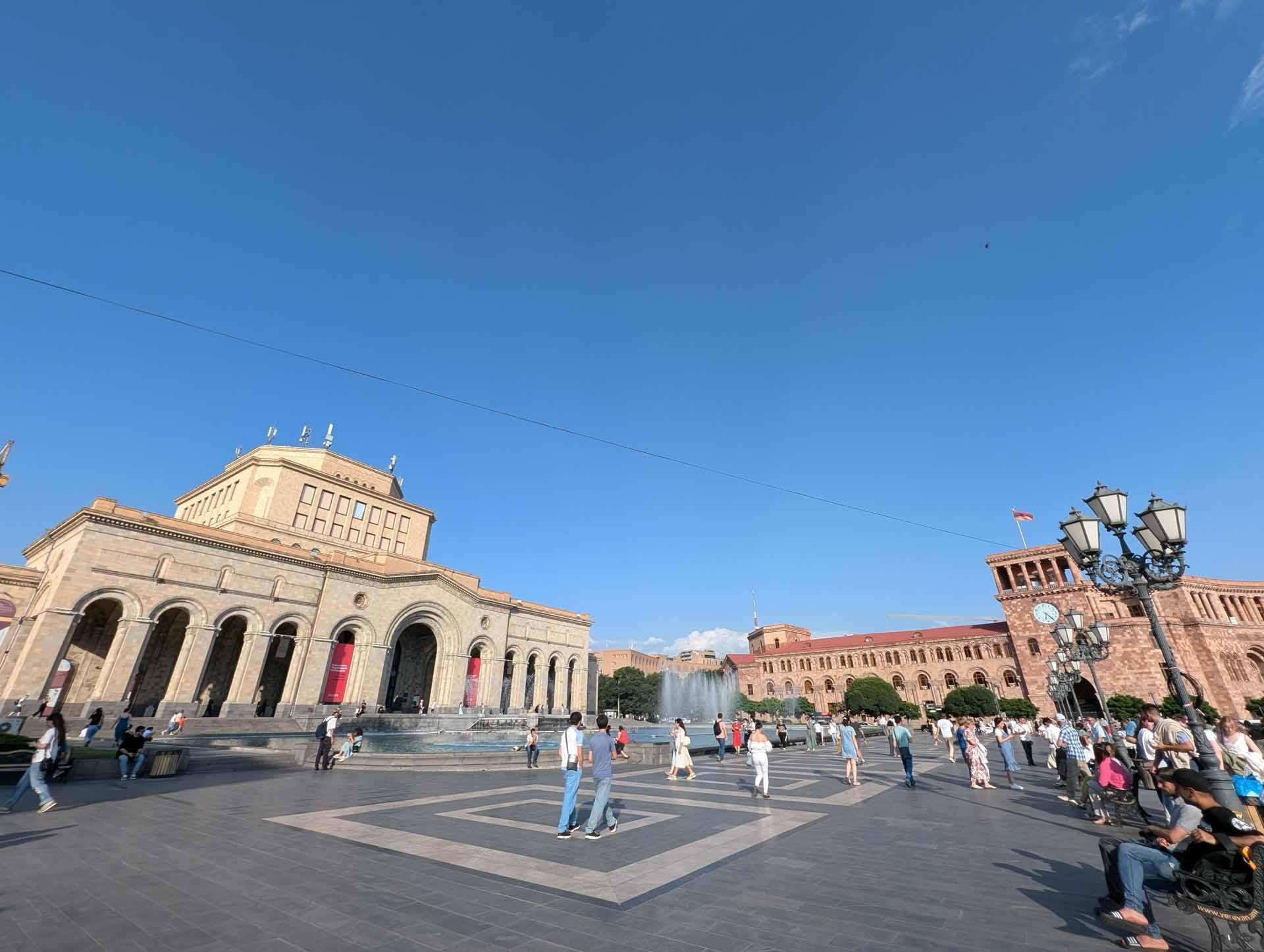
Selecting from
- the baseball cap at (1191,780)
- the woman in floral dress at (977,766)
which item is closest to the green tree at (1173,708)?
the woman in floral dress at (977,766)

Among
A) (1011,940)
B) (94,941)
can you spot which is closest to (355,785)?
(94,941)

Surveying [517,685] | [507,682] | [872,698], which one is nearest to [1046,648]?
[872,698]

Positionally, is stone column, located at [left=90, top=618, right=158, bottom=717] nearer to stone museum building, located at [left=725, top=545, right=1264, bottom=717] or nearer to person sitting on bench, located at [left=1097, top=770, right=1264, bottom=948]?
person sitting on bench, located at [left=1097, top=770, right=1264, bottom=948]

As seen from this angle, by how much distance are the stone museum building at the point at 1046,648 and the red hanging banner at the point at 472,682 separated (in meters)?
40.8

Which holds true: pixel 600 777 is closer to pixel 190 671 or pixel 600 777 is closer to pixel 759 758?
pixel 759 758

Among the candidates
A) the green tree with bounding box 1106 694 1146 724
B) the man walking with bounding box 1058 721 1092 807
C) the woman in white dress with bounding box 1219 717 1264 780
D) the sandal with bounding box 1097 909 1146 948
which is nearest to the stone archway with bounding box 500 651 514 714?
the man walking with bounding box 1058 721 1092 807

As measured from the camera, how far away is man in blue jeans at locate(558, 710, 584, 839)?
24.7ft

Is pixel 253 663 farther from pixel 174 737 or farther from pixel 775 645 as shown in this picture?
pixel 775 645

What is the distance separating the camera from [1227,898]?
12.6 feet

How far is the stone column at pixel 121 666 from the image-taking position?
25.1m

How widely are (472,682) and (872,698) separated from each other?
39259 mm

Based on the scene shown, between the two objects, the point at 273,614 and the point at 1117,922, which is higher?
the point at 273,614

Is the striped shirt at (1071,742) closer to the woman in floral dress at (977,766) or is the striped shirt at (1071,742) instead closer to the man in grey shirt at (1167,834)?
the woman in floral dress at (977,766)

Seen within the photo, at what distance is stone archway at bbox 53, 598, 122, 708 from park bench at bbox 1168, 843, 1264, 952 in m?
40.6
